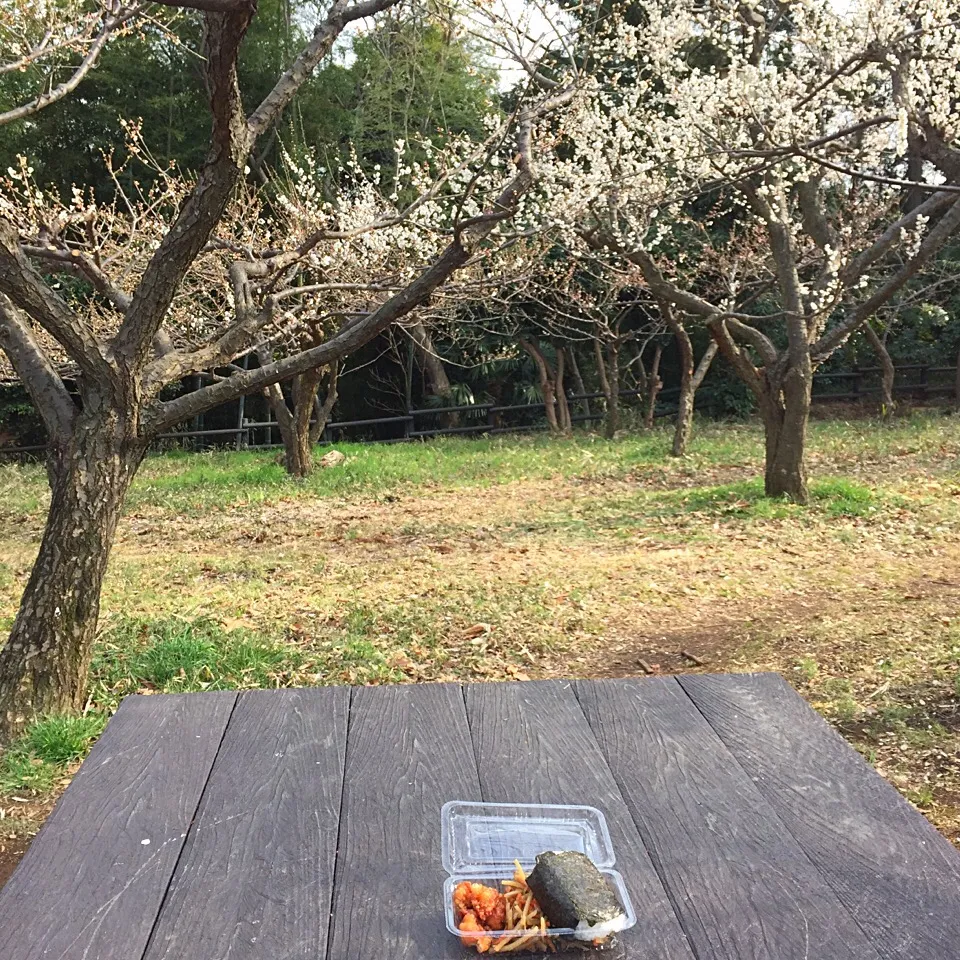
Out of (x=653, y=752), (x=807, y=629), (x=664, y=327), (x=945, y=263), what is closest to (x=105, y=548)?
(x=653, y=752)

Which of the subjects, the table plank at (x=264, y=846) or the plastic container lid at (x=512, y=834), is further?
the plastic container lid at (x=512, y=834)

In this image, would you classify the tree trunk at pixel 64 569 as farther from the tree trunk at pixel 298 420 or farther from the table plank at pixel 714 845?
the tree trunk at pixel 298 420

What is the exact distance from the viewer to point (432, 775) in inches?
52.8

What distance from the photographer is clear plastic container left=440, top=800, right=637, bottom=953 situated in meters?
1.06

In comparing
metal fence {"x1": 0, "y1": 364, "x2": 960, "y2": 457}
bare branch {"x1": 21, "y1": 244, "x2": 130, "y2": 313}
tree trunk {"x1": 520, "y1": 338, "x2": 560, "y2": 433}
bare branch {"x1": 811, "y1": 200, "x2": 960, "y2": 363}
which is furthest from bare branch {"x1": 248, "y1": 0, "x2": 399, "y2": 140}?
metal fence {"x1": 0, "y1": 364, "x2": 960, "y2": 457}

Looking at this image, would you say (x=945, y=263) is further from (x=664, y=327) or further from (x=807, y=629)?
(x=807, y=629)

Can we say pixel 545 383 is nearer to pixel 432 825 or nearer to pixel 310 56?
pixel 310 56

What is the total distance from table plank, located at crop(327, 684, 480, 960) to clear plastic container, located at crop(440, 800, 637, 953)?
0.08 ft

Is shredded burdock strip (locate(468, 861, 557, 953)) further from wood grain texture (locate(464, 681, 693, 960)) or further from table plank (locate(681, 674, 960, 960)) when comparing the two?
table plank (locate(681, 674, 960, 960))

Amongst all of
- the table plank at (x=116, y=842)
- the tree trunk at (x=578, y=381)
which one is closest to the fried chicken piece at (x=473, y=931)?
the table plank at (x=116, y=842)

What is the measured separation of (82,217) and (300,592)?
6.88 ft

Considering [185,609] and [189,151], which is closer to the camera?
[185,609]

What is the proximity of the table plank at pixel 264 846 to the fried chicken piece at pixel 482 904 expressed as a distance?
0.15 meters

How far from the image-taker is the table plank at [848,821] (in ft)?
3.31
